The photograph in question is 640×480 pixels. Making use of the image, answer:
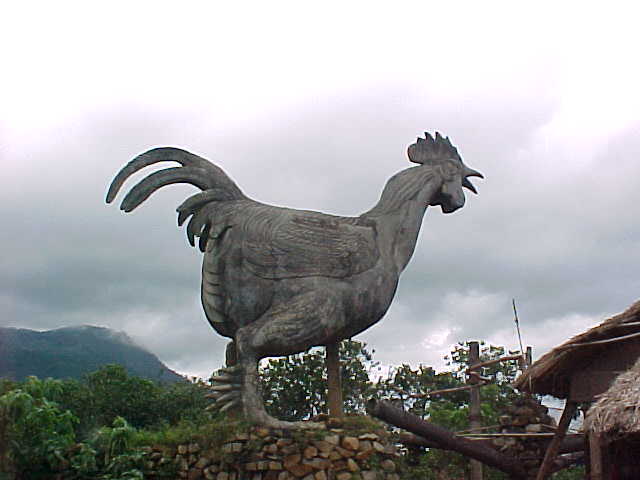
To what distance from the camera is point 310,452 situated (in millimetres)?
7852

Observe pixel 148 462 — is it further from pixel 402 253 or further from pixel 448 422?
pixel 448 422

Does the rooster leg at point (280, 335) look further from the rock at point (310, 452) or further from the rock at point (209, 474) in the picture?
the rock at point (209, 474)

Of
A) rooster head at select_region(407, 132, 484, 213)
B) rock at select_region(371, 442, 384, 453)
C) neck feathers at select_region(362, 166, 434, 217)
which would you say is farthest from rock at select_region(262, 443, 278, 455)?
rooster head at select_region(407, 132, 484, 213)

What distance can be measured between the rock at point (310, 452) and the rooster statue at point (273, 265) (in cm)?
30

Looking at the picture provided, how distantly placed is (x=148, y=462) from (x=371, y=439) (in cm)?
237

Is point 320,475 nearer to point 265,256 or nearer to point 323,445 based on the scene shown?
point 323,445

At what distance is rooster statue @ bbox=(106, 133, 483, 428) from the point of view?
26.8ft

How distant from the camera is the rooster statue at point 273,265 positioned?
8.17 m

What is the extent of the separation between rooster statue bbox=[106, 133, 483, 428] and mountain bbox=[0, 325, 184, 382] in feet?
26.9

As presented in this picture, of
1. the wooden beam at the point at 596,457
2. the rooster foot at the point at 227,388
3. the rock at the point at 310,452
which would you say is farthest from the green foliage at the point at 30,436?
the wooden beam at the point at 596,457

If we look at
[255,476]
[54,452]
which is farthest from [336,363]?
[54,452]

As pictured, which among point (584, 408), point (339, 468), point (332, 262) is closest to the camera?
point (339, 468)

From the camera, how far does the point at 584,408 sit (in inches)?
416

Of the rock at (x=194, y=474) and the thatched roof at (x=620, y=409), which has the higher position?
the thatched roof at (x=620, y=409)
